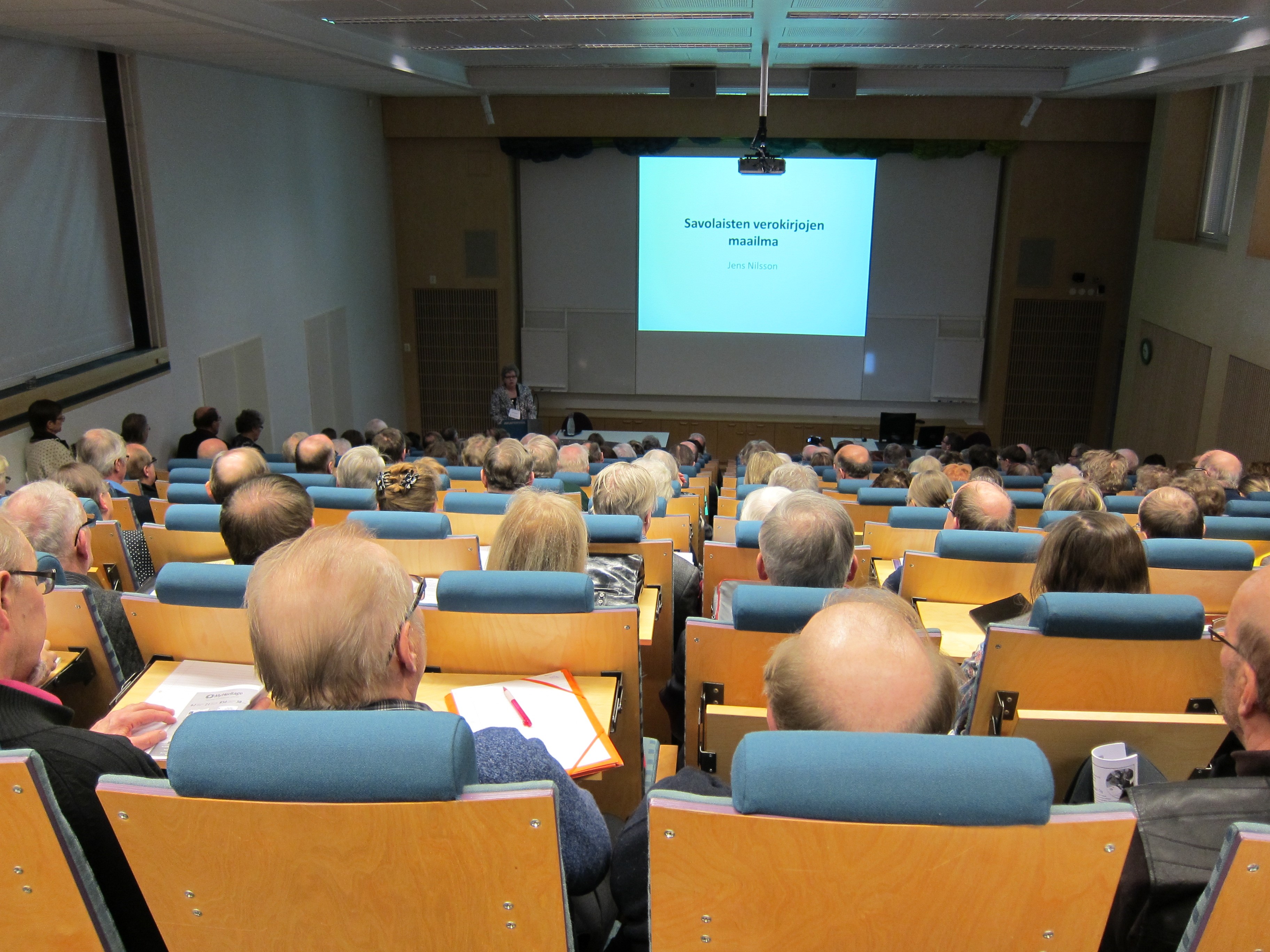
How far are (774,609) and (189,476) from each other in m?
4.40

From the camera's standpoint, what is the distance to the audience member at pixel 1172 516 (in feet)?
12.8

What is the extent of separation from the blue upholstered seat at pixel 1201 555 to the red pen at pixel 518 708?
2.26 meters

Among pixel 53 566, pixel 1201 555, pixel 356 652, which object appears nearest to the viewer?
pixel 356 652

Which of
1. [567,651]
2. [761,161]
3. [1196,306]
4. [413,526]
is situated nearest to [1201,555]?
[567,651]

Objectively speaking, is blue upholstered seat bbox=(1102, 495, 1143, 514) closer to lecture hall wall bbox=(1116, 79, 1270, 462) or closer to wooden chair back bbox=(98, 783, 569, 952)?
lecture hall wall bbox=(1116, 79, 1270, 462)

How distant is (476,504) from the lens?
425 centimetres

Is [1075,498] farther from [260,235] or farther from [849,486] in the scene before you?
[260,235]

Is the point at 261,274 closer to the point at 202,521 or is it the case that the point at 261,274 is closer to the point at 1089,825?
the point at 202,521

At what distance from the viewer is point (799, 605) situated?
100 inches

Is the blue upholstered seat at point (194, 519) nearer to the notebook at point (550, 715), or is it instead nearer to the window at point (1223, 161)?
the notebook at point (550, 715)

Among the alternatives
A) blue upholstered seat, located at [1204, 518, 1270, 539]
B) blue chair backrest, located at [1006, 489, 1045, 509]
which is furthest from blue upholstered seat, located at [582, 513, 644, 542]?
blue chair backrest, located at [1006, 489, 1045, 509]

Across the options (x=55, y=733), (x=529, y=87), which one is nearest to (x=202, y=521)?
(x=55, y=733)

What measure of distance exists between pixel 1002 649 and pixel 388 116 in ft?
37.4

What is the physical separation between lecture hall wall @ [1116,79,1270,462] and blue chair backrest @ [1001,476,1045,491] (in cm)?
290
